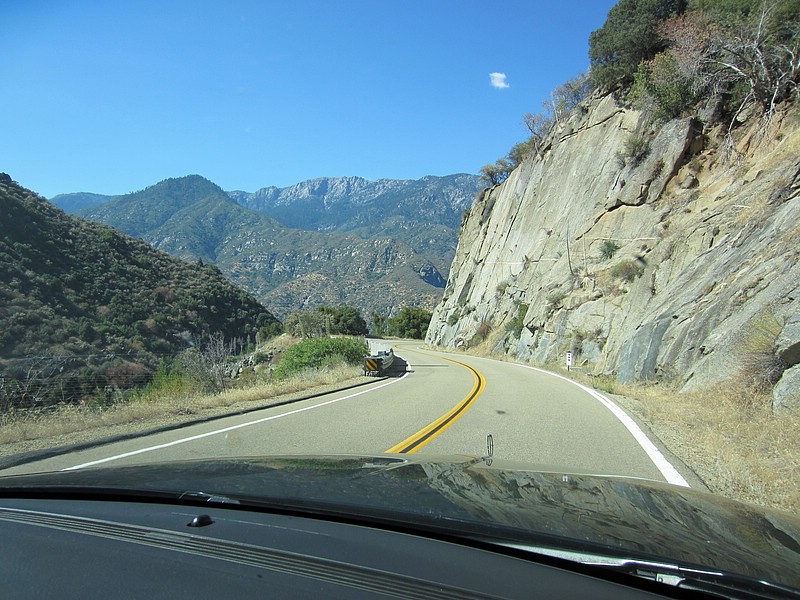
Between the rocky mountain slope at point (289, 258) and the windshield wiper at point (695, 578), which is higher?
the rocky mountain slope at point (289, 258)

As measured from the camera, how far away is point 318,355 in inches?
1032

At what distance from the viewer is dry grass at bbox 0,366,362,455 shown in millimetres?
9320

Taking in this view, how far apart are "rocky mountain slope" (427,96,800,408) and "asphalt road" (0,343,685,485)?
2.88 m

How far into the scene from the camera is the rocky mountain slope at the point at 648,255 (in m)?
13.2

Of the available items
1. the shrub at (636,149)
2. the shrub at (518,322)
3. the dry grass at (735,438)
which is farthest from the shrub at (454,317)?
the dry grass at (735,438)

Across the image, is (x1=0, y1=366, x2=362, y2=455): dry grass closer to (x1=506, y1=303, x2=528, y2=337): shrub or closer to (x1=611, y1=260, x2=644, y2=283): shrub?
(x1=611, y1=260, x2=644, y2=283): shrub

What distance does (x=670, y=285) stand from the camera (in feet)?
70.6

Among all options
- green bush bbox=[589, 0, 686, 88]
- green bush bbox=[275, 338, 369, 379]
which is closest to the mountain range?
green bush bbox=[589, 0, 686, 88]

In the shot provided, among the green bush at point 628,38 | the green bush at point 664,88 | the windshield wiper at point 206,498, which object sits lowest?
the windshield wiper at point 206,498

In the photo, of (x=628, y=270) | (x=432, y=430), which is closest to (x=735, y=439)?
(x=432, y=430)

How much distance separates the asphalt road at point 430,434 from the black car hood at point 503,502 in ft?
3.21

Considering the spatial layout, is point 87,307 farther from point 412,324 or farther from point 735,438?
point 412,324

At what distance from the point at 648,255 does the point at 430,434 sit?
21.7m

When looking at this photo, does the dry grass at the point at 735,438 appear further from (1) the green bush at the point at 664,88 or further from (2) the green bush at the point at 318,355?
(1) the green bush at the point at 664,88
